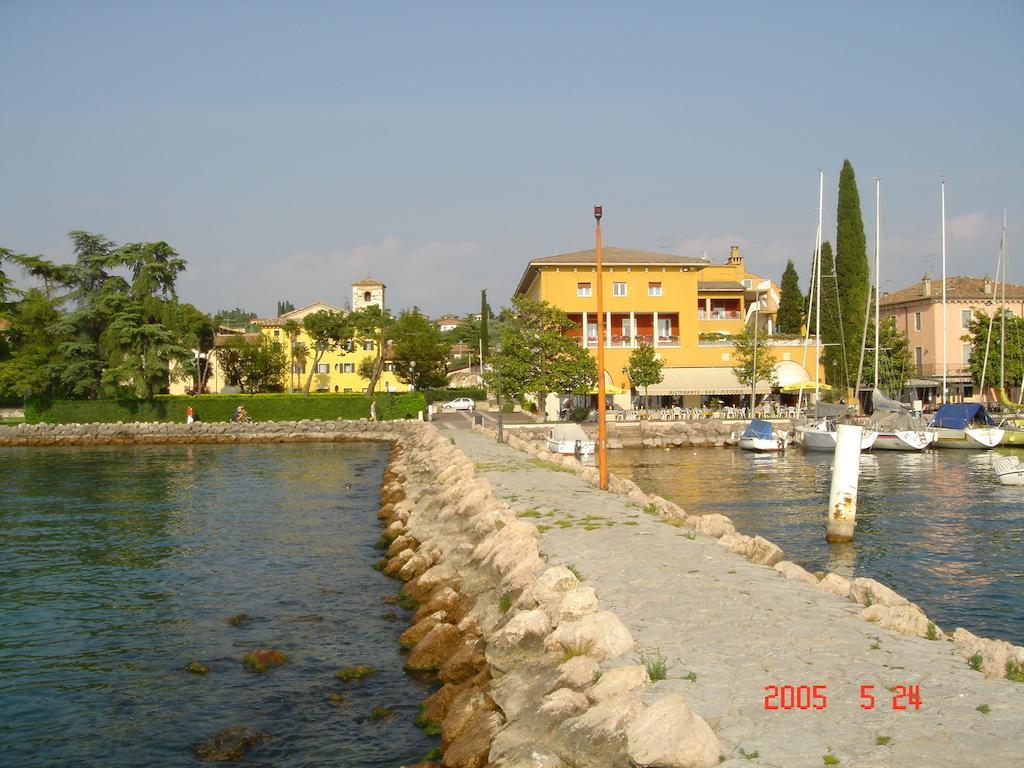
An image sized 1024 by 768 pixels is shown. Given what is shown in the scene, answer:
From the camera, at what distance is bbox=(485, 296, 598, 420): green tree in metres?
57.0

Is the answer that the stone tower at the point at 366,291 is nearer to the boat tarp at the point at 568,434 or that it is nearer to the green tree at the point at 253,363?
the green tree at the point at 253,363

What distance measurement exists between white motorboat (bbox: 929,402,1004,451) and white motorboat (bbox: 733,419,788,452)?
321 inches

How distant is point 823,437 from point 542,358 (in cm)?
1777

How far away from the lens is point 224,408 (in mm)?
68188

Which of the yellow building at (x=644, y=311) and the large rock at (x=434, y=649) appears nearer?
the large rock at (x=434, y=649)

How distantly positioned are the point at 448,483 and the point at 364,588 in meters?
7.37

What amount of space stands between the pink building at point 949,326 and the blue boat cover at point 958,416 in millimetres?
12837

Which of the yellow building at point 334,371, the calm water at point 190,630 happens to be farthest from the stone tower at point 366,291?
the calm water at point 190,630

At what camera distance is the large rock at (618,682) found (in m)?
7.79

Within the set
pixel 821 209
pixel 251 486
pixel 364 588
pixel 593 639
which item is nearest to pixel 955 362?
pixel 821 209

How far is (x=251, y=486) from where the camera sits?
35.9 m

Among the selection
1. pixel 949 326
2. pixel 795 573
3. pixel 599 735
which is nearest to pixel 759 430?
pixel 949 326
